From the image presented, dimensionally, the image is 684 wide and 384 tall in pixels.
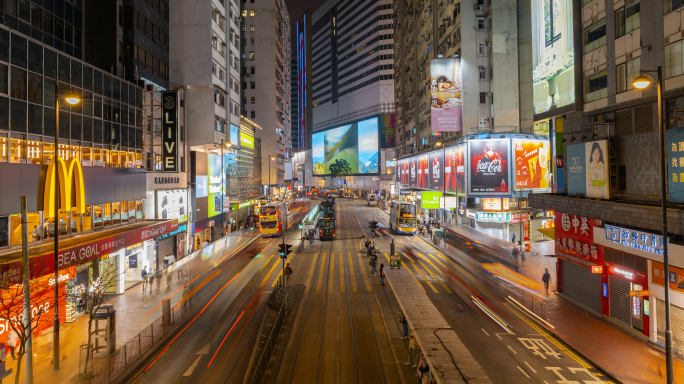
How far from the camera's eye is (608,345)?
18.2 m

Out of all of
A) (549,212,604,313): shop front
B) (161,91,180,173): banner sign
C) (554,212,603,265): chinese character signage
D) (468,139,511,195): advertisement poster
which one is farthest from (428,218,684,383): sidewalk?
(161,91,180,173): banner sign

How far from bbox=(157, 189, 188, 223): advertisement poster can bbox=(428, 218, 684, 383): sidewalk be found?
3095cm

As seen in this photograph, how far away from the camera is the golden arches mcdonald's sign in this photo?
816 inches

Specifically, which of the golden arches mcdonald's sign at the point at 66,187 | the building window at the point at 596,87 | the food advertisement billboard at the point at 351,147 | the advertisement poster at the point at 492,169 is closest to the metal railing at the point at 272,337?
the golden arches mcdonald's sign at the point at 66,187

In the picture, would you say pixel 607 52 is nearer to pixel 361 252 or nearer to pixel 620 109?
pixel 620 109

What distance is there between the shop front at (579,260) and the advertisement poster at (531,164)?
22.2 m

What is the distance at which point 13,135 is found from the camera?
63.8 feet

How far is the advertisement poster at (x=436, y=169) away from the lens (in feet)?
200

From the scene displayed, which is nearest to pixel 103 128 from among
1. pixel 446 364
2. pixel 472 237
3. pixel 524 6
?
pixel 446 364

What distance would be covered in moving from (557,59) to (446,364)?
1022 inches

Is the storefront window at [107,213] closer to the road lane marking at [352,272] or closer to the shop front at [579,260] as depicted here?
the road lane marking at [352,272]

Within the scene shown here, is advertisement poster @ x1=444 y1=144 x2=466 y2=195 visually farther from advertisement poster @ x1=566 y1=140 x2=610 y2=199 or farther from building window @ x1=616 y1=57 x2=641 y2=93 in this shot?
building window @ x1=616 y1=57 x2=641 y2=93

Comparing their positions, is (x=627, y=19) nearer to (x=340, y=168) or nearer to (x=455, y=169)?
(x=455, y=169)

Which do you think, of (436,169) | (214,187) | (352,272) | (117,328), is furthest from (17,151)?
(436,169)
